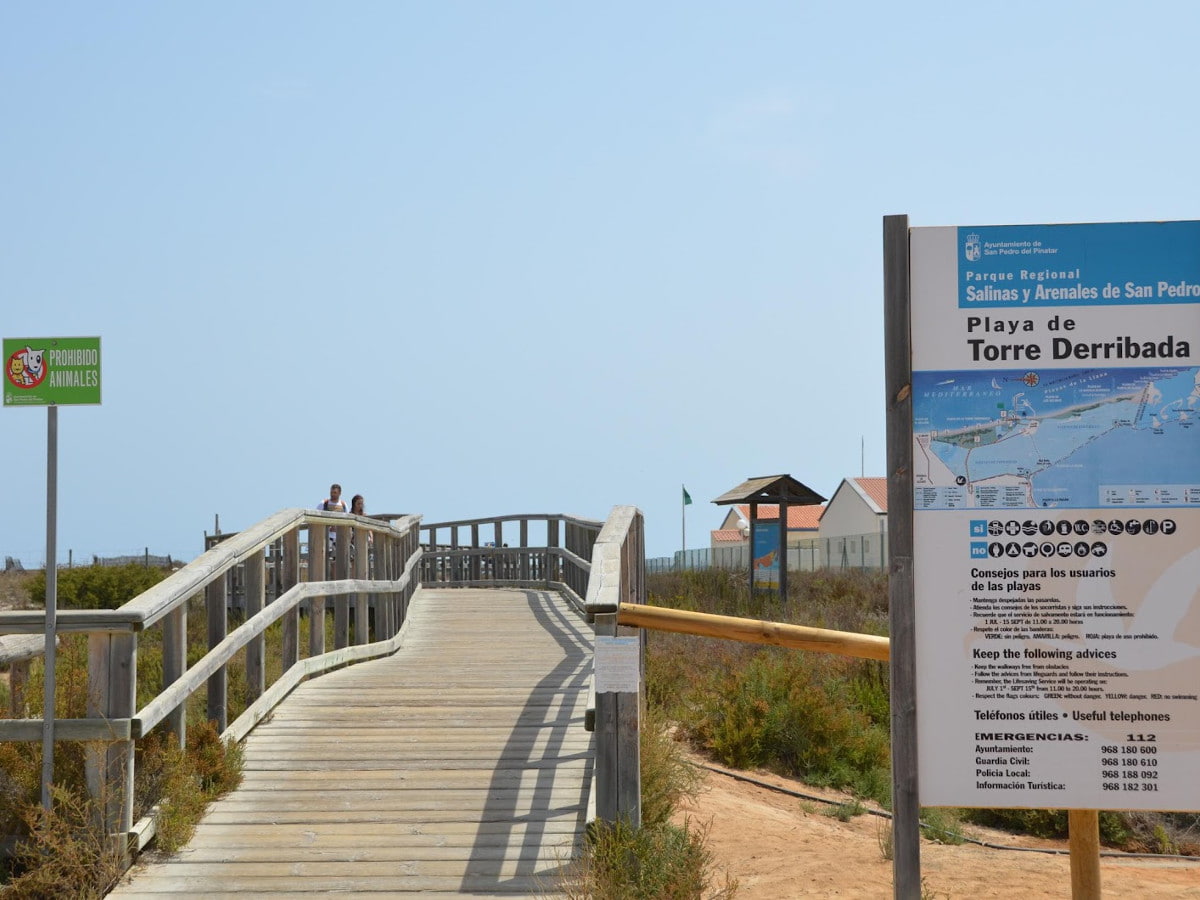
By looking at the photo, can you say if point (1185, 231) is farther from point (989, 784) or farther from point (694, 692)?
point (694, 692)

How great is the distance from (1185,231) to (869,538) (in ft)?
122

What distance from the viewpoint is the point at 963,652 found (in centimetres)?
511

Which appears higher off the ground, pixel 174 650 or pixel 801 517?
pixel 801 517

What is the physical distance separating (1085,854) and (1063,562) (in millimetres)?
1217

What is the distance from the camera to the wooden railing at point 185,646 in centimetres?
617

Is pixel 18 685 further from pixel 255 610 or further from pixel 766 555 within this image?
pixel 766 555

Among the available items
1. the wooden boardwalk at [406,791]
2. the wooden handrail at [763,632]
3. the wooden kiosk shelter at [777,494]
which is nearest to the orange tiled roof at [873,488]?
the wooden kiosk shelter at [777,494]

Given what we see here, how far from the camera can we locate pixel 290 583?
374 inches

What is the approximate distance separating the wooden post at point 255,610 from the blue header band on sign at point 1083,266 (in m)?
4.86

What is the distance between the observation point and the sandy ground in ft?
23.9

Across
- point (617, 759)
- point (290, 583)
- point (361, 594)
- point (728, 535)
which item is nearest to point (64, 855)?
point (617, 759)

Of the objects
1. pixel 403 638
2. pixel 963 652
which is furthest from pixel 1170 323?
pixel 403 638

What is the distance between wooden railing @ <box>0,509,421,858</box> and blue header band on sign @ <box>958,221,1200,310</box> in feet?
13.2

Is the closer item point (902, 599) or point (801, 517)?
point (902, 599)
